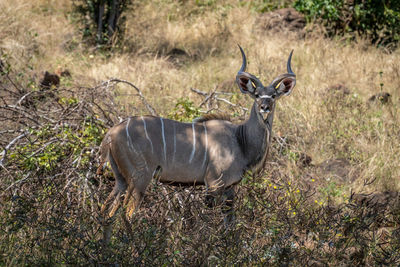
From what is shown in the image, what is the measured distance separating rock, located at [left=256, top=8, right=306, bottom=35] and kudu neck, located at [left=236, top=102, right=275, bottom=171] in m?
4.86

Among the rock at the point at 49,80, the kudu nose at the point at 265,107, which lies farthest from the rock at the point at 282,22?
the kudu nose at the point at 265,107

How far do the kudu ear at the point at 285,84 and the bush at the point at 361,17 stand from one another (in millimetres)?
4430

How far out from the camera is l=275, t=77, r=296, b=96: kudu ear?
14.6 ft

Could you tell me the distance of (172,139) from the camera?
4180 mm

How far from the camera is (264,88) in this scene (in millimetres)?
4340

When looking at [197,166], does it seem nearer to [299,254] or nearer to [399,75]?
[299,254]

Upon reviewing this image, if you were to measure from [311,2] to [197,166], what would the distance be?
5.49 m

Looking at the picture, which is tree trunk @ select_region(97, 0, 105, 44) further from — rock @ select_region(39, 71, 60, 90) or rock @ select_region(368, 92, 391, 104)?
rock @ select_region(368, 92, 391, 104)

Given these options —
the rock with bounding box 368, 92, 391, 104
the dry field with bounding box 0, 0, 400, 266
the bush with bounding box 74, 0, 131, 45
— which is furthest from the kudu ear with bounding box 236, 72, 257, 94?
the bush with bounding box 74, 0, 131, 45

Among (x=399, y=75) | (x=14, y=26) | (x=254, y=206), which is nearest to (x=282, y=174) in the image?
(x=254, y=206)

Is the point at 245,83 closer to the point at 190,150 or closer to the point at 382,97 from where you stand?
the point at 190,150

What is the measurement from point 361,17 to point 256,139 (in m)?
5.06

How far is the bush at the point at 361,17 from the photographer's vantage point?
338 inches

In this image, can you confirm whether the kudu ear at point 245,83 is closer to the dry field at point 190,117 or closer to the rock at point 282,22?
the dry field at point 190,117
